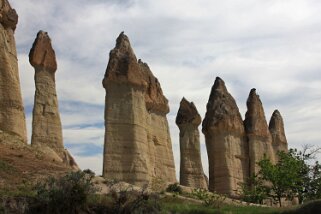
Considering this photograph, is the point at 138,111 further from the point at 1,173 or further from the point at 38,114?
the point at 1,173

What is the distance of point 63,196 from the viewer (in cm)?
1945

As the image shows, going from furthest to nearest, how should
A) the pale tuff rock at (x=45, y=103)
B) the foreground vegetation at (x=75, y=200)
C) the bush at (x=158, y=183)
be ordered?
the bush at (x=158, y=183), the pale tuff rock at (x=45, y=103), the foreground vegetation at (x=75, y=200)

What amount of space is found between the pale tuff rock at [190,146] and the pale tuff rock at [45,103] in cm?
1122

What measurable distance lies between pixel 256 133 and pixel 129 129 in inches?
673

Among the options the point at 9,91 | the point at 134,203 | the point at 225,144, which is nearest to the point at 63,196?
the point at 134,203

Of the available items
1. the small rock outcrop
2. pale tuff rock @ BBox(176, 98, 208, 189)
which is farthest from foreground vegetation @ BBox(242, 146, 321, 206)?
the small rock outcrop

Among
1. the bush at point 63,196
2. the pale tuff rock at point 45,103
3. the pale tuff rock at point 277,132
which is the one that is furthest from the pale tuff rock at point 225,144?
the bush at point 63,196

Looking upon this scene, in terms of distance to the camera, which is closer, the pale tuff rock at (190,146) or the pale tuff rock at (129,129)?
the pale tuff rock at (129,129)

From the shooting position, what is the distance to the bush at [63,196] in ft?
63.3

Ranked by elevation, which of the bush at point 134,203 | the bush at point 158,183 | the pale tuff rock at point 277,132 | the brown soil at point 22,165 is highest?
the pale tuff rock at point 277,132

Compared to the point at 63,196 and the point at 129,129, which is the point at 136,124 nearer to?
the point at 129,129

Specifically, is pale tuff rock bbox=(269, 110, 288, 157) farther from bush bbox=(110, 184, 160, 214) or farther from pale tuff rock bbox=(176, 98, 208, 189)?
bush bbox=(110, 184, 160, 214)

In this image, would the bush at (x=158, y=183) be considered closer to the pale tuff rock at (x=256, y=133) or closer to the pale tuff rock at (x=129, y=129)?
the pale tuff rock at (x=129, y=129)

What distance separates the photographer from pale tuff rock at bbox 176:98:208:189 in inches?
1666
